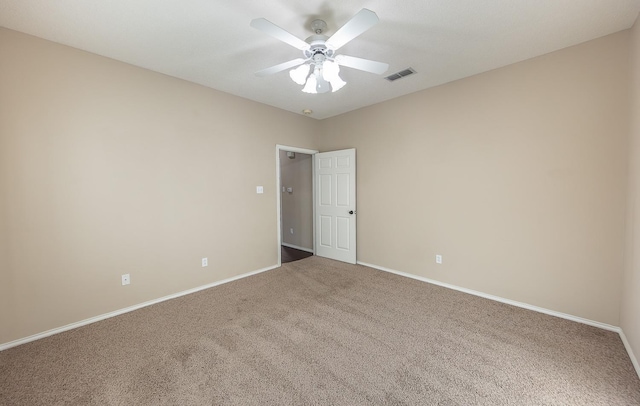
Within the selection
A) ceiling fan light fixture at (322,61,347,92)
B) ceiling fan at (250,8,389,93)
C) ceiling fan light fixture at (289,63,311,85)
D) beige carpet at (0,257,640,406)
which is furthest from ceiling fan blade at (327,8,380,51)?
beige carpet at (0,257,640,406)

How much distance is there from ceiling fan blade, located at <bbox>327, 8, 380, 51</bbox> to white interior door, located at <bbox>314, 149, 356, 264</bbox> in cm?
255

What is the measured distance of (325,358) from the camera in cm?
197

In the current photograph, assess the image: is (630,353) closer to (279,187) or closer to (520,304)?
(520,304)

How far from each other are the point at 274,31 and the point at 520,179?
283 centimetres

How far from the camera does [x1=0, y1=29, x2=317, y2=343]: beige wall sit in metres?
2.17

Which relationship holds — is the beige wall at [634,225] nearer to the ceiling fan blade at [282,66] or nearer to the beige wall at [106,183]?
the ceiling fan blade at [282,66]

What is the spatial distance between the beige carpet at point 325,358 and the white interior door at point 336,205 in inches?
63.5

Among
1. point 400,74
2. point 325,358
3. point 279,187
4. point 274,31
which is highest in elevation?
point 400,74

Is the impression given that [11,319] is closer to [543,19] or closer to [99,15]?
[99,15]

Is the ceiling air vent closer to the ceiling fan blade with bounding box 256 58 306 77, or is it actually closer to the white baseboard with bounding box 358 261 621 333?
the ceiling fan blade with bounding box 256 58 306 77

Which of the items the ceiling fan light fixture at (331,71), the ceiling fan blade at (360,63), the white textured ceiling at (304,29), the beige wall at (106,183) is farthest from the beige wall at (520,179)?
the beige wall at (106,183)

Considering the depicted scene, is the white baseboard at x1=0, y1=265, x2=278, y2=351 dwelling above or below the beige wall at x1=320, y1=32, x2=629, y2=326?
below

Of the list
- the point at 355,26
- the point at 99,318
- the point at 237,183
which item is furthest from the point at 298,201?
the point at 355,26

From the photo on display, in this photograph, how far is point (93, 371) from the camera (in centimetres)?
185
